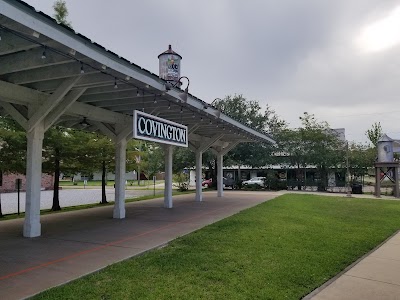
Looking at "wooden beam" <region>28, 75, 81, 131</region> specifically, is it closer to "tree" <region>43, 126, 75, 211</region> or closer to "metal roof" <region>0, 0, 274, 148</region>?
"metal roof" <region>0, 0, 274, 148</region>

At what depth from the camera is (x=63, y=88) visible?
7645 mm

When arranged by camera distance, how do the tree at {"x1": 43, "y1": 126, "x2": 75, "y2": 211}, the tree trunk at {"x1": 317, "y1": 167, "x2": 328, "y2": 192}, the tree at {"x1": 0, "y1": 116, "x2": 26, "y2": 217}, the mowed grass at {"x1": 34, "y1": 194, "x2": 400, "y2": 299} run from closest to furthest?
the mowed grass at {"x1": 34, "y1": 194, "x2": 400, "y2": 299}, the tree at {"x1": 0, "y1": 116, "x2": 26, "y2": 217}, the tree at {"x1": 43, "y1": 126, "x2": 75, "y2": 211}, the tree trunk at {"x1": 317, "y1": 167, "x2": 328, "y2": 192}

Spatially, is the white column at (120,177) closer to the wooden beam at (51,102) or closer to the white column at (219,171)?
the wooden beam at (51,102)

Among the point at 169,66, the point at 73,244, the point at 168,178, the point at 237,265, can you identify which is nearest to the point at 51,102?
the point at 73,244

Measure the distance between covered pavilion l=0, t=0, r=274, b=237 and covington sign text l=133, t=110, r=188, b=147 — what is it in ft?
2.46

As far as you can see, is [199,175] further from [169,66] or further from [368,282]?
[368,282]

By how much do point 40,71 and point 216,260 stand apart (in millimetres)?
5394

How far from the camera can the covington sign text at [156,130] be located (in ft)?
24.5

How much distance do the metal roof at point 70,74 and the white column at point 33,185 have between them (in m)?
0.81

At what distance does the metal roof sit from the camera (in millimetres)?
4867

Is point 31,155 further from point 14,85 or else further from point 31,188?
point 14,85

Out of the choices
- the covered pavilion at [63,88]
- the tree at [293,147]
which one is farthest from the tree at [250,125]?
the covered pavilion at [63,88]

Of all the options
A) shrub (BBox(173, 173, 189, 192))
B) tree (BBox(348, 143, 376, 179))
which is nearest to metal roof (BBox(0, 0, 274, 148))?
shrub (BBox(173, 173, 189, 192))

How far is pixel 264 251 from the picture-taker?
22.6 ft
